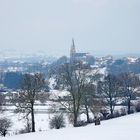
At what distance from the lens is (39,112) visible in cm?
6700

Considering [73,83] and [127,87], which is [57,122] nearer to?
[73,83]

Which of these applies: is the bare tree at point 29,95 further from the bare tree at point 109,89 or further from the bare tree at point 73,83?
the bare tree at point 109,89

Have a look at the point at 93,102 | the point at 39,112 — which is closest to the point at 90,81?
the point at 93,102

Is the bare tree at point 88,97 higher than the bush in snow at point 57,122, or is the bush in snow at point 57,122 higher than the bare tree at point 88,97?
→ the bare tree at point 88,97

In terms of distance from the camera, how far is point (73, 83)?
40125 mm

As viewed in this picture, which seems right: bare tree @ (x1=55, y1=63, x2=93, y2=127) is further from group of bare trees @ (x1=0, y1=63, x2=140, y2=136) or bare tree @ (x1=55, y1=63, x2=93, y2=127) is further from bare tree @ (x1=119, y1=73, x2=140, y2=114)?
bare tree @ (x1=119, y1=73, x2=140, y2=114)

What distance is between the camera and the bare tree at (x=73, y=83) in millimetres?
39469

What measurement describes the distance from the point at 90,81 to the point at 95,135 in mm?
19123

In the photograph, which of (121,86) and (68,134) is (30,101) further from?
(121,86)

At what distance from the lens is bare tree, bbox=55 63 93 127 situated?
39469 millimetres

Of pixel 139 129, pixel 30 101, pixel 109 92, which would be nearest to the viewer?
pixel 139 129

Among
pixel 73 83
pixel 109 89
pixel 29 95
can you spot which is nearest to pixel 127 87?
pixel 109 89

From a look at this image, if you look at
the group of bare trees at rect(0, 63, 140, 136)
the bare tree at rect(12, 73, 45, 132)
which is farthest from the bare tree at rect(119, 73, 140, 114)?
the bare tree at rect(12, 73, 45, 132)

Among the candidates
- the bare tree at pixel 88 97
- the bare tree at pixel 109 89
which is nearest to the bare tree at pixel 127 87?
the bare tree at pixel 109 89
